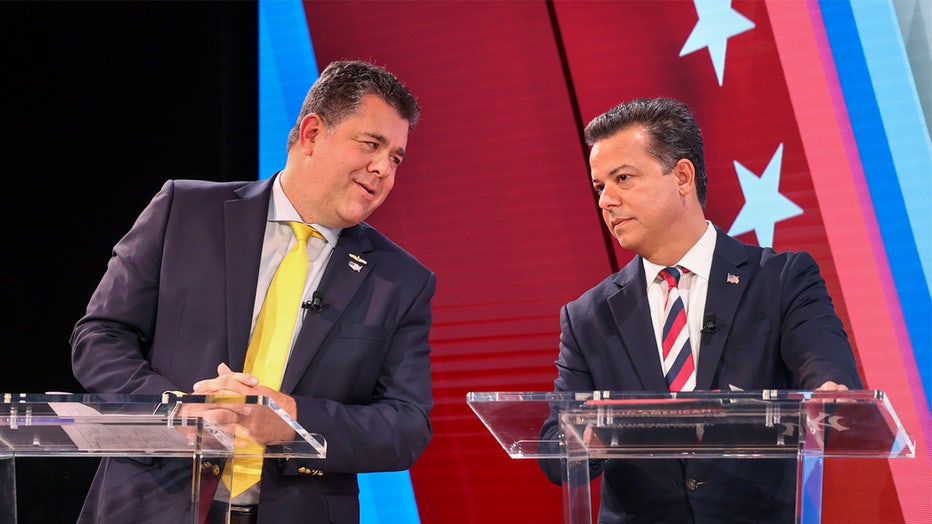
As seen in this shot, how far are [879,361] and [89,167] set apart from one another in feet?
11.3

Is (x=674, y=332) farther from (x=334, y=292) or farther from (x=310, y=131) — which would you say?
(x=310, y=131)

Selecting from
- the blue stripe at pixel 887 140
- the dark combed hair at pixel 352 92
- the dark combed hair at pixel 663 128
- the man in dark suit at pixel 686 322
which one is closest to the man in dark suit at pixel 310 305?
the dark combed hair at pixel 352 92

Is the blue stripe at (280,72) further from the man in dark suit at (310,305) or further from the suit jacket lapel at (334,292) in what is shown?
the suit jacket lapel at (334,292)

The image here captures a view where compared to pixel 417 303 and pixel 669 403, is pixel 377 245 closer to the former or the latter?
pixel 417 303

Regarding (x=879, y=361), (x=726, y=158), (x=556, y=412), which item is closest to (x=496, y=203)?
(x=726, y=158)

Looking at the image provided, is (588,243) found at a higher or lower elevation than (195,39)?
lower

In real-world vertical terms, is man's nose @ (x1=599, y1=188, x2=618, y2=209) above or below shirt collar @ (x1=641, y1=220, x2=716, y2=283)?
above

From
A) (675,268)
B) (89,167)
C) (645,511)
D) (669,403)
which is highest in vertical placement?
(89,167)

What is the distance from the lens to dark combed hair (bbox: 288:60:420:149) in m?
3.26

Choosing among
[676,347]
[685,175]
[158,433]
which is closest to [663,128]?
[685,175]

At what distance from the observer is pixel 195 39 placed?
15.8 feet

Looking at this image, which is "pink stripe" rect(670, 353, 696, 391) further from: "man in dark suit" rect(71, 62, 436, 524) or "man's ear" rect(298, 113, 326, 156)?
"man's ear" rect(298, 113, 326, 156)

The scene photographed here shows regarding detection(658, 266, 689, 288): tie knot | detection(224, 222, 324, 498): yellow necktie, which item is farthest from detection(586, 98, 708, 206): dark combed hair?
detection(224, 222, 324, 498): yellow necktie

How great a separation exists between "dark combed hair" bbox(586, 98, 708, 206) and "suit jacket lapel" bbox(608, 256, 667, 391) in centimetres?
39
